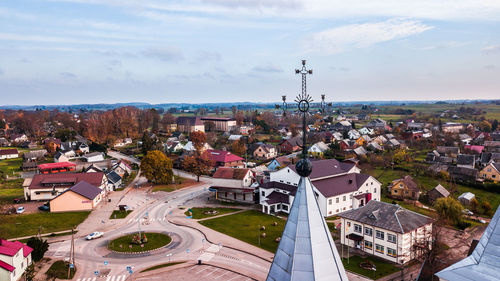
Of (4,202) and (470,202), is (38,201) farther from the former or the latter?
(470,202)

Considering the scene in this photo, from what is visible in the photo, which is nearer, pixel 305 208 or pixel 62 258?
pixel 305 208

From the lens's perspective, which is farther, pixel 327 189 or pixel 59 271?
pixel 327 189

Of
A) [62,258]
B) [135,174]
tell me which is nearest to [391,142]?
[135,174]

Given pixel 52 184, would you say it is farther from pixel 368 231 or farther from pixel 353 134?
pixel 353 134

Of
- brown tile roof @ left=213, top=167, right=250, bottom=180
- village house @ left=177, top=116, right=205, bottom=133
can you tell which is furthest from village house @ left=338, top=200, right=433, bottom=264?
village house @ left=177, top=116, right=205, bottom=133

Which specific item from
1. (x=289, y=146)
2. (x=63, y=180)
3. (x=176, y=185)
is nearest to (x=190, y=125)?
(x=289, y=146)

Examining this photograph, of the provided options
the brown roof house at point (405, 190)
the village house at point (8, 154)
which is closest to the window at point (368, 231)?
the brown roof house at point (405, 190)
